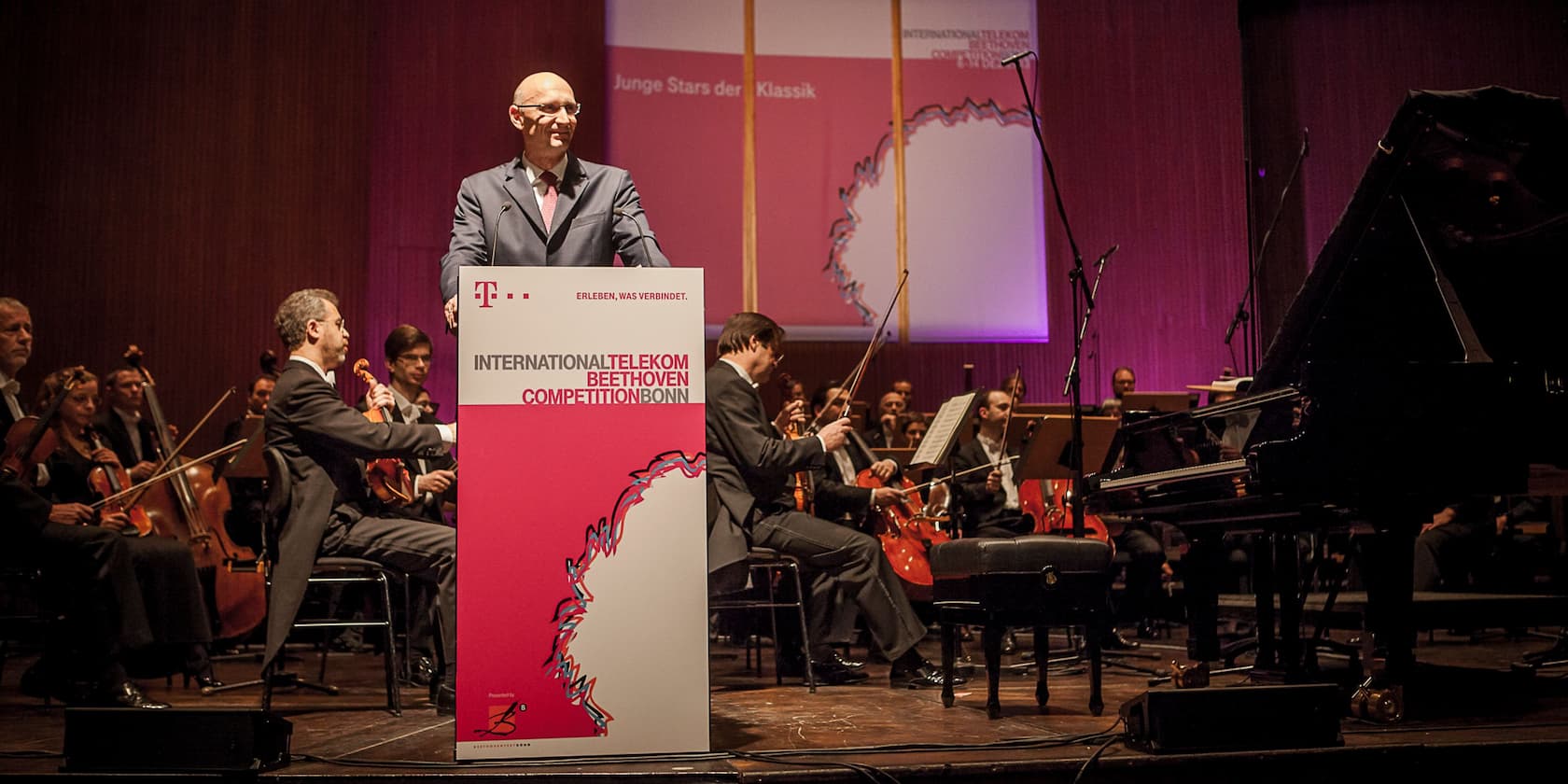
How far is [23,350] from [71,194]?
4.43 metres

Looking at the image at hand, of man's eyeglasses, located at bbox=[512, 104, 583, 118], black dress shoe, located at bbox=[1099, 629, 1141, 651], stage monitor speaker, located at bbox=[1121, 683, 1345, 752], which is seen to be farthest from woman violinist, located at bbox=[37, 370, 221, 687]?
black dress shoe, located at bbox=[1099, 629, 1141, 651]

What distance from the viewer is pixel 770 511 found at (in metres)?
4.68

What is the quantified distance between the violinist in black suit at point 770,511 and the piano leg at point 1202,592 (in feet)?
3.11

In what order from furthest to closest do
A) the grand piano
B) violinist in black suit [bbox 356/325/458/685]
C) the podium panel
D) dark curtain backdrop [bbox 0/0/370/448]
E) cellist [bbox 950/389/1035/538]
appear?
dark curtain backdrop [bbox 0/0/370/448], cellist [bbox 950/389/1035/538], violinist in black suit [bbox 356/325/458/685], the grand piano, the podium panel

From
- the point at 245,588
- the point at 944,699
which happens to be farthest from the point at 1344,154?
the point at 245,588

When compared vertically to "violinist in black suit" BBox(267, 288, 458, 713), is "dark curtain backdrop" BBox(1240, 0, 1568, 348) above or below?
above

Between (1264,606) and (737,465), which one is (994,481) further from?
(1264,606)

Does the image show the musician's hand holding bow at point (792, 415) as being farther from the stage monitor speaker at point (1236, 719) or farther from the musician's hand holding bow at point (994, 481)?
the stage monitor speaker at point (1236, 719)

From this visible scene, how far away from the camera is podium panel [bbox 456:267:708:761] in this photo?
250cm

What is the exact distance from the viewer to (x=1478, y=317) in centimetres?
336

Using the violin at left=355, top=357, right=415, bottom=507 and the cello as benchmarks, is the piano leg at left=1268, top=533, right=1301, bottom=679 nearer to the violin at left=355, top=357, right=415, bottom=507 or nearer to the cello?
the violin at left=355, top=357, right=415, bottom=507

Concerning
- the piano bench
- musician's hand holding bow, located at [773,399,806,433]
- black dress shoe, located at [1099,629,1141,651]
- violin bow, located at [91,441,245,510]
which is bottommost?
black dress shoe, located at [1099,629,1141,651]

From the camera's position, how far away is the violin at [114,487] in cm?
458

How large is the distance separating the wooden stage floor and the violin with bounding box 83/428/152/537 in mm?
723
